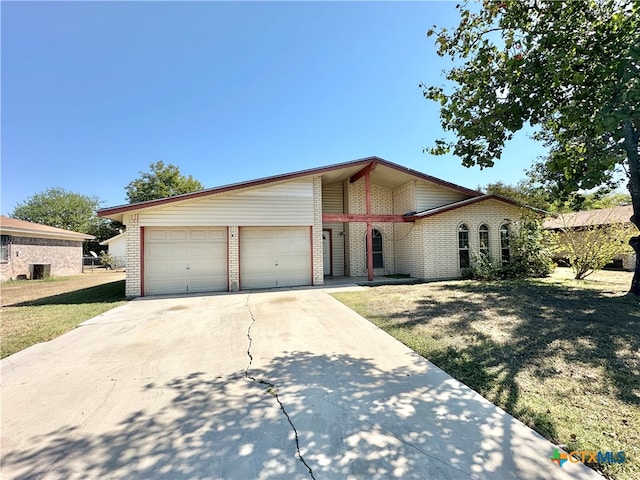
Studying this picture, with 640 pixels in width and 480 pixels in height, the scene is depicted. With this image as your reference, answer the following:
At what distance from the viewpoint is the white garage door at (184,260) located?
10148 mm

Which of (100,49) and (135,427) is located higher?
(100,49)

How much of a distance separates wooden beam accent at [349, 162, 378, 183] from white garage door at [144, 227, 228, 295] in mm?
6755

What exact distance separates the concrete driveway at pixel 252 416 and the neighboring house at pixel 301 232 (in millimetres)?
5586

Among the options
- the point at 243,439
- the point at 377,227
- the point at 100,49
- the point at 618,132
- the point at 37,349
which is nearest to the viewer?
the point at 243,439

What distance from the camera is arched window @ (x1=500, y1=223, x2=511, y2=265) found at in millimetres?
13031

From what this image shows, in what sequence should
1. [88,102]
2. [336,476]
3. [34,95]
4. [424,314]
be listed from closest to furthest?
[336,476] → [424,314] → [34,95] → [88,102]

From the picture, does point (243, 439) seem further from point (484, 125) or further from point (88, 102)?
point (88, 102)

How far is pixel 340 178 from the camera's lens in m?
14.1

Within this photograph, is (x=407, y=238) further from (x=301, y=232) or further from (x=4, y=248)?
(x=4, y=248)

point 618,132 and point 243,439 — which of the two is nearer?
point 243,439

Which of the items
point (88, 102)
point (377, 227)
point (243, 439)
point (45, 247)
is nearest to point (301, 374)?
point (243, 439)

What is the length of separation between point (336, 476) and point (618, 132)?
8.09 metres

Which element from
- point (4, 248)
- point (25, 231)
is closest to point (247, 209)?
point (25, 231)

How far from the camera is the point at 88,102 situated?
13266 mm
